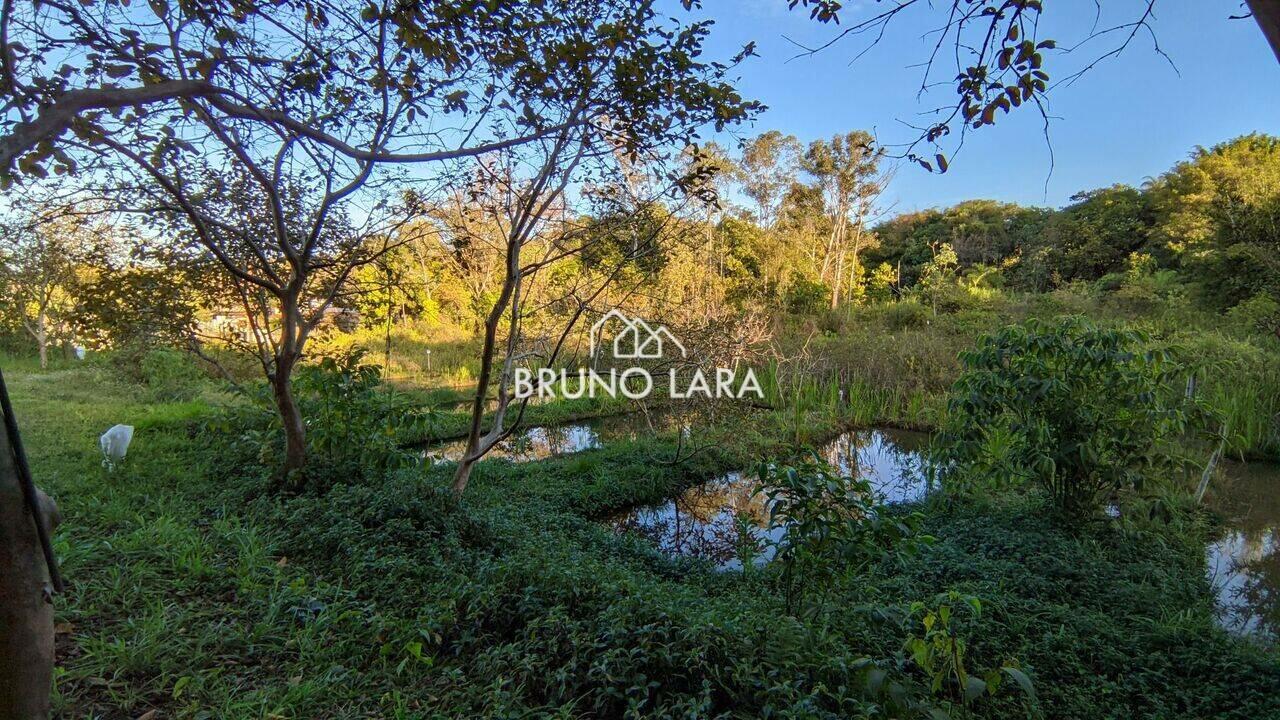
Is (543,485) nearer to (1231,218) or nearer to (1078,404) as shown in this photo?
(1078,404)

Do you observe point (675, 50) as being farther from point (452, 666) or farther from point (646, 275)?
point (452, 666)

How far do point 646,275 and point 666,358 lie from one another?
1.83m

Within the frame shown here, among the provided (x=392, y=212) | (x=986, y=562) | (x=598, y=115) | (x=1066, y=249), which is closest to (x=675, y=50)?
(x=598, y=115)

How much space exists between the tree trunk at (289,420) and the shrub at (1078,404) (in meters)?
4.15

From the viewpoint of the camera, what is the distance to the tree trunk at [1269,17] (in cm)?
83

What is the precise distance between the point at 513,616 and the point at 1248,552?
15.3 ft

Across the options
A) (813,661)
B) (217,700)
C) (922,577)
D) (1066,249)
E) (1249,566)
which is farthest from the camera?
(1066,249)

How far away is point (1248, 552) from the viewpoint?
364 centimetres

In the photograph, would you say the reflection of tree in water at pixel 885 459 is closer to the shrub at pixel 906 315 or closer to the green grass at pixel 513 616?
the green grass at pixel 513 616

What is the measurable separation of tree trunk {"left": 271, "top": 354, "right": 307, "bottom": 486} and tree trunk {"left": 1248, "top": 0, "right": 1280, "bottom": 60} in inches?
155

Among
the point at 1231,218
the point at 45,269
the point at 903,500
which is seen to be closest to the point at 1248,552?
the point at 903,500

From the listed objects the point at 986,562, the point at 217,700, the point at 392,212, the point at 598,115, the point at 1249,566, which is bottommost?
the point at 1249,566

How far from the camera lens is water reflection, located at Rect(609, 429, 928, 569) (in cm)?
403

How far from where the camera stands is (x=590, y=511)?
15.1ft
